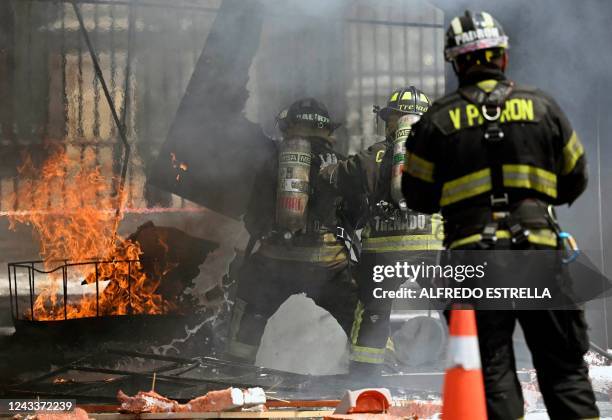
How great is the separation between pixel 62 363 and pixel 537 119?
4.92 meters

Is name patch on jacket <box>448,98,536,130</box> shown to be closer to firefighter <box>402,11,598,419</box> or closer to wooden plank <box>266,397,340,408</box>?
firefighter <box>402,11,598,419</box>

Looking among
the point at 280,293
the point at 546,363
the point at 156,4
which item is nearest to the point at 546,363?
the point at 546,363

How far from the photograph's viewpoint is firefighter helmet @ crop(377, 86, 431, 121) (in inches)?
292

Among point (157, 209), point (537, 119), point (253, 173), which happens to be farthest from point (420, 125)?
point (157, 209)

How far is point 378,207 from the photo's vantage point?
7.43 metres

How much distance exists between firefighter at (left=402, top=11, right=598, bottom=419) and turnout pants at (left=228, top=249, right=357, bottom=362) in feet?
12.1

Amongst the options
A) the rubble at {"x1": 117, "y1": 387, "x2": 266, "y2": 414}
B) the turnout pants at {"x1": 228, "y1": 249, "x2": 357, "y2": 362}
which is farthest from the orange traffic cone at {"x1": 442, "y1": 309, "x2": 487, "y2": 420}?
the turnout pants at {"x1": 228, "y1": 249, "x2": 357, "y2": 362}

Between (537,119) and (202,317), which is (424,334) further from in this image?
(537,119)

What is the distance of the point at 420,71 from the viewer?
9.04m

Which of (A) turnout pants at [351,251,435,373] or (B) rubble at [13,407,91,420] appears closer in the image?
(B) rubble at [13,407,91,420]

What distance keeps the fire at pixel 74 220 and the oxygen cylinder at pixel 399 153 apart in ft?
8.46

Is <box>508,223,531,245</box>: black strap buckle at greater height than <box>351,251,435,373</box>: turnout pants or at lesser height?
greater

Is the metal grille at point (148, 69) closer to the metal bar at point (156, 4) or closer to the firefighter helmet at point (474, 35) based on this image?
the metal bar at point (156, 4)

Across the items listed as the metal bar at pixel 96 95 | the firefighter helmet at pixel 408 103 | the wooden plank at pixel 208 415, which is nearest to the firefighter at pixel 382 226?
the firefighter helmet at pixel 408 103
